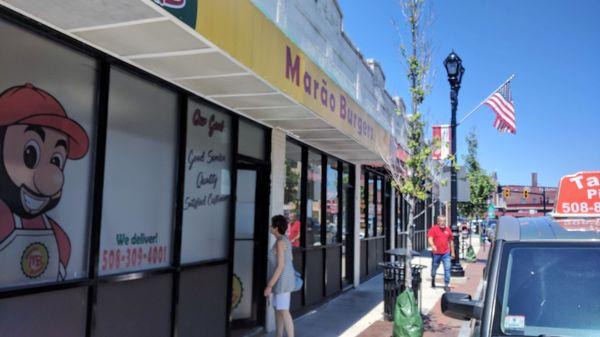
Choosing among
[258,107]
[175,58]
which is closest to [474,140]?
[258,107]

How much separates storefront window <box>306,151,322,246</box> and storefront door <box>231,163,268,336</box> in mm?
1714

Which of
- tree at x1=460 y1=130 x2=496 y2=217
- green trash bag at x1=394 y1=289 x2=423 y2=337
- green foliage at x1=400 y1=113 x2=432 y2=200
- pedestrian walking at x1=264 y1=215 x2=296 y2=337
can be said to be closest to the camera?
pedestrian walking at x1=264 y1=215 x2=296 y2=337

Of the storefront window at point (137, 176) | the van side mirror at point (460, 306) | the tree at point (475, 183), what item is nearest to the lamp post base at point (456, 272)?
A: the storefront window at point (137, 176)

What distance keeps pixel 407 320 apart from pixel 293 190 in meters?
2.98

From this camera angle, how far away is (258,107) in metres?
5.93

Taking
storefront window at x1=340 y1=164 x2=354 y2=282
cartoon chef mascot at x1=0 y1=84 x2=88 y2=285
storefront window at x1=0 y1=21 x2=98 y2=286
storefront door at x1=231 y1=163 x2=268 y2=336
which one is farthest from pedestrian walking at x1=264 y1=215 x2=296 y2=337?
storefront window at x1=340 y1=164 x2=354 y2=282

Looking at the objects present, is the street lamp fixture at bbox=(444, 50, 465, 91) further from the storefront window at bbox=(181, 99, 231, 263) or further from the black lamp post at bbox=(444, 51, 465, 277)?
the storefront window at bbox=(181, 99, 231, 263)

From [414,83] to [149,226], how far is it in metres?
5.06

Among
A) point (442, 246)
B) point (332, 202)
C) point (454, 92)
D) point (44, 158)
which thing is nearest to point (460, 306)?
point (44, 158)

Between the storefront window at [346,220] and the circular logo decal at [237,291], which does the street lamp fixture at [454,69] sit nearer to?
the storefront window at [346,220]

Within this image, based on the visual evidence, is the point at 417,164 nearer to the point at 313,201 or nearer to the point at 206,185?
the point at 313,201

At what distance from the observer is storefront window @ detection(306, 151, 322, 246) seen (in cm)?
893

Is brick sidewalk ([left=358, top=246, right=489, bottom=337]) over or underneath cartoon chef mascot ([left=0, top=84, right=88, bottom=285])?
underneath

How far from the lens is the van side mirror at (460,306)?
308cm
